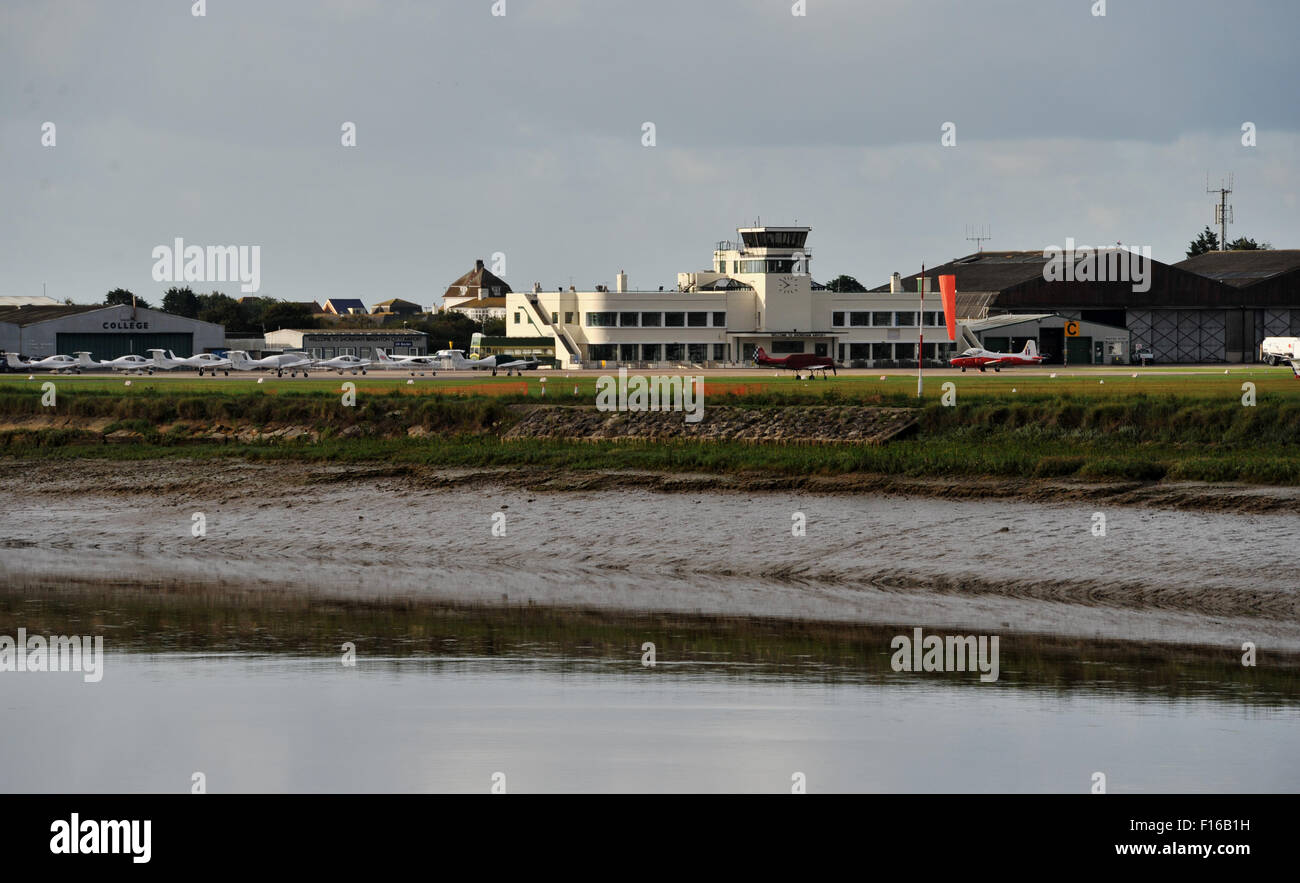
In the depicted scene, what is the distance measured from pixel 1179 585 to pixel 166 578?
18.1 m

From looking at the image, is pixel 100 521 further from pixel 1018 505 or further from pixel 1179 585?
pixel 1179 585

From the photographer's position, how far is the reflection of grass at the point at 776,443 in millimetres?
35781

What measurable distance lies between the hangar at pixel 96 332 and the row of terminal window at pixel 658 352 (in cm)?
4194

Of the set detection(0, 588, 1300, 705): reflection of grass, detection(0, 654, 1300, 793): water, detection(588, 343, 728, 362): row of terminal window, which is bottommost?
detection(0, 654, 1300, 793): water

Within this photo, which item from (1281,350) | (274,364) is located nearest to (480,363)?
(274,364)

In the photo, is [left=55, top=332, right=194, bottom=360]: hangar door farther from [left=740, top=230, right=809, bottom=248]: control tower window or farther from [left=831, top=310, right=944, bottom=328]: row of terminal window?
[left=831, top=310, right=944, bottom=328]: row of terminal window

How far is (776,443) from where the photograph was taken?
141ft

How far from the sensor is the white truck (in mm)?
110744

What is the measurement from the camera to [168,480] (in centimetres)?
4053

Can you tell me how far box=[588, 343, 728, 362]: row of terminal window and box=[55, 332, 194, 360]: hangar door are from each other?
4219 centimetres

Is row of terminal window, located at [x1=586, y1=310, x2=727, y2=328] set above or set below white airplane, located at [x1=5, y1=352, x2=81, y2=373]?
above

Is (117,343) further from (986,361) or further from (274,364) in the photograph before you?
(986,361)

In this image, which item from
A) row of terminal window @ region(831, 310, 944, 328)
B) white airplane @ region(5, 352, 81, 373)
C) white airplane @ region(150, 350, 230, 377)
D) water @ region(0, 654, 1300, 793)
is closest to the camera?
water @ region(0, 654, 1300, 793)

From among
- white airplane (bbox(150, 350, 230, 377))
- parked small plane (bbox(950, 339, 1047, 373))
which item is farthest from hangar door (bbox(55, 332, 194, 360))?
parked small plane (bbox(950, 339, 1047, 373))
